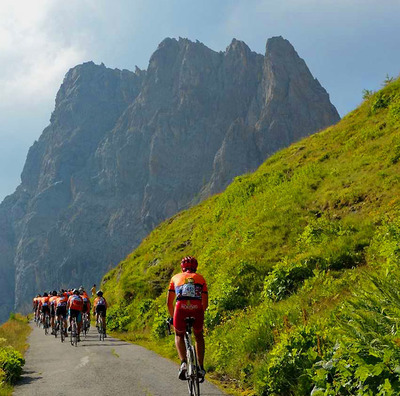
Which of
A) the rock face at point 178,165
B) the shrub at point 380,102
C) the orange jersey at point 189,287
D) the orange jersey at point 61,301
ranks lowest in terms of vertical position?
the orange jersey at point 61,301

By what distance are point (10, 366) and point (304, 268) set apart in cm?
810

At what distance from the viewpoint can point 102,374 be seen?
34.0ft

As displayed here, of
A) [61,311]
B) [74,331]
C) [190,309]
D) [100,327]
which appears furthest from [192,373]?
[61,311]

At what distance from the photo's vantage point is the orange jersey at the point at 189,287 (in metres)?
7.89

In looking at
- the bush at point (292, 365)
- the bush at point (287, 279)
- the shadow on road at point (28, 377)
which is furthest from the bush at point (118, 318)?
the bush at point (292, 365)

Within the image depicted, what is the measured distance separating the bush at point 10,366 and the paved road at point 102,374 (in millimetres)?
261

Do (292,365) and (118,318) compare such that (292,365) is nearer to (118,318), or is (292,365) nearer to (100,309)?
(100,309)

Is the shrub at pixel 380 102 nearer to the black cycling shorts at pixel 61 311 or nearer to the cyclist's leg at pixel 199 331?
the cyclist's leg at pixel 199 331

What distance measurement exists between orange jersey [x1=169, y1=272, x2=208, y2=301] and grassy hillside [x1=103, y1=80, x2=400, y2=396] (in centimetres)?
175

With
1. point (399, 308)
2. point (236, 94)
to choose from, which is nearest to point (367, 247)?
point (399, 308)

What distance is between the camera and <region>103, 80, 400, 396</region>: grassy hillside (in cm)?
527

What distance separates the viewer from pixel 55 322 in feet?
76.7

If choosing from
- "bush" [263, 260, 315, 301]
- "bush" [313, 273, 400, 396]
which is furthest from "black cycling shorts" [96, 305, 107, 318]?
"bush" [313, 273, 400, 396]

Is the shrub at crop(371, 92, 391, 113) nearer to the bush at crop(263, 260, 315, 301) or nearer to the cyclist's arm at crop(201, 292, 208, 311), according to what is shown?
the bush at crop(263, 260, 315, 301)
